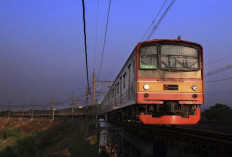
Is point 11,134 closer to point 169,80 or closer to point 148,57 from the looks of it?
point 148,57

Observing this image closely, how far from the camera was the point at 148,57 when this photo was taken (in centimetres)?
1124

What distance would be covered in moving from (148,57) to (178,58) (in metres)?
1.19

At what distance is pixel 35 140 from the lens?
4934 cm

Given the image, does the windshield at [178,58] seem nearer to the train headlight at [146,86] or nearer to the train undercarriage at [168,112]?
the train headlight at [146,86]

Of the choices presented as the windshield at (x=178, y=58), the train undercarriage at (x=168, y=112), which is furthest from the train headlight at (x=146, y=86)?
the windshield at (x=178, y=58)

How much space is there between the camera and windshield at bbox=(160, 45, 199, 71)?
11.2 m

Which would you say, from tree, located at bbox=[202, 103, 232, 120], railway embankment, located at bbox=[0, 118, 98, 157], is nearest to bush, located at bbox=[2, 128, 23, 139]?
railway embankment, located at bbox=[0, 118, 98, 157]

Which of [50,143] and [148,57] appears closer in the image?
[148,57]

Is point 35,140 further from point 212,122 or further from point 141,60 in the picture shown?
point 141,60

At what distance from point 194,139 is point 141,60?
16.6ft

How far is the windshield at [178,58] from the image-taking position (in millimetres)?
11234

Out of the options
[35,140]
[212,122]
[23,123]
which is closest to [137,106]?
[212,122]

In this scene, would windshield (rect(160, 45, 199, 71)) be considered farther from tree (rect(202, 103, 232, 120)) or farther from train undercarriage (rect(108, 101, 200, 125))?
tree (rect(202, 103, 232, 120))

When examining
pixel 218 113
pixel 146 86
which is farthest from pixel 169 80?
pixel 218 113
